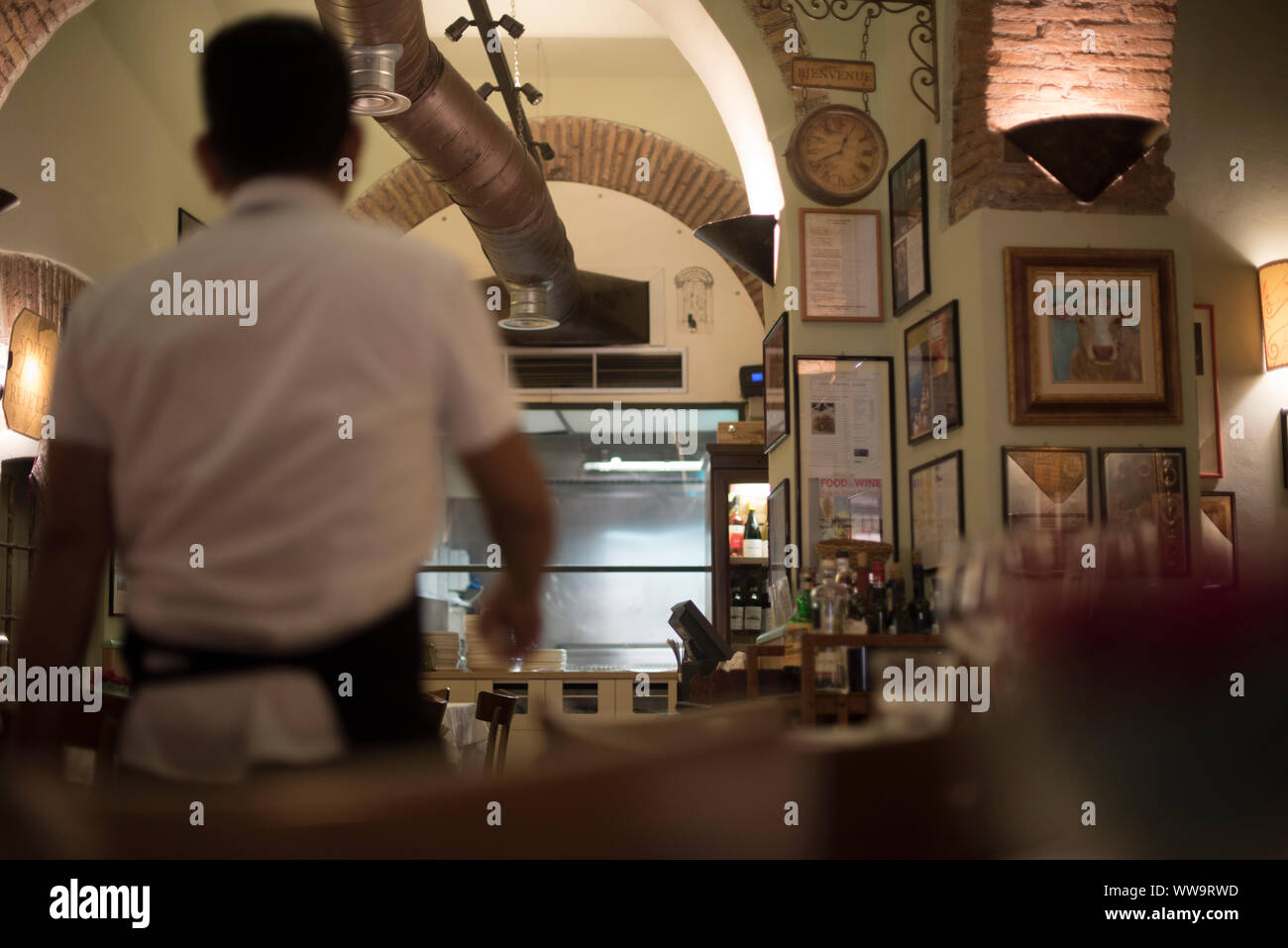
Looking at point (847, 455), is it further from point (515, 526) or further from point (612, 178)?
point (612, 178)

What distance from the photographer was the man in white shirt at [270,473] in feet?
3.14

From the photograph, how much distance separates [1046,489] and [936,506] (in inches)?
19.5

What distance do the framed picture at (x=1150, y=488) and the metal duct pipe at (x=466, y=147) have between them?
120 inches

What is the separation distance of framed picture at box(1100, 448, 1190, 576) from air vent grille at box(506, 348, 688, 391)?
17.9 ft

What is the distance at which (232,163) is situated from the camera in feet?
3.62

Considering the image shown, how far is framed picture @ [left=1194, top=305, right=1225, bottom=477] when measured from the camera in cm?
534

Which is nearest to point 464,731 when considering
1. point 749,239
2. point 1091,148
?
point 749,239

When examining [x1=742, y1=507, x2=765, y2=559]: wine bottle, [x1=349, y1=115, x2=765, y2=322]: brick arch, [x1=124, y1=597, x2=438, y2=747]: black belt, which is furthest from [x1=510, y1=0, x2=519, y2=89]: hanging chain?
[x1=124, y1=597, x2=438, y2=747]: black belt

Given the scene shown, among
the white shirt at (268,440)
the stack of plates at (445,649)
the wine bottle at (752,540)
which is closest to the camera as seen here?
the white shirt at (268,440)

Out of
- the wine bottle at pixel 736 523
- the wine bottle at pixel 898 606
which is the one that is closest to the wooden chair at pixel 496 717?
the wine bottle at pixel 898 606

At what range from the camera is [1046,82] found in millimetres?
4348

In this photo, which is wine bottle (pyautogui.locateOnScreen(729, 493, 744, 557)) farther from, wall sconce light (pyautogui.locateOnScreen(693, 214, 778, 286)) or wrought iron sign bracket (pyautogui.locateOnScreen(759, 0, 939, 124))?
wrought iron sign bracket (pyautogui.locateOnScreen(759, 0, 939, 124))

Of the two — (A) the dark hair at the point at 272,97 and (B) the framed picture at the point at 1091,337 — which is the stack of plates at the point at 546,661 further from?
(A) the dark hair at the point at 272,97

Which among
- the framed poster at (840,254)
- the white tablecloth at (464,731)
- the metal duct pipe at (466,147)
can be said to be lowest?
the white tablecloth at (464,731)
